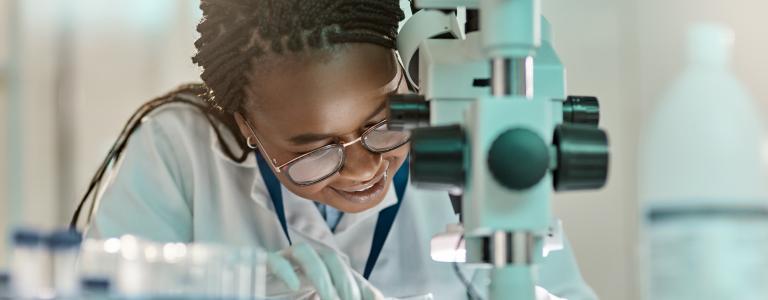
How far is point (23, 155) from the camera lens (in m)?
2.61

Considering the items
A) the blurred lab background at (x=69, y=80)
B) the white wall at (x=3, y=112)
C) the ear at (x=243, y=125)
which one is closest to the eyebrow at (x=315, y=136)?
the ear at (x=243, y=125)

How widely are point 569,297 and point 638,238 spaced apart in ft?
1.85

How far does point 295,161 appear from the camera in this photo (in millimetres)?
1324

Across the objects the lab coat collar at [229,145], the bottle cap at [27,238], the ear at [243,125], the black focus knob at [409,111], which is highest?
the black focus knob at [409,111]

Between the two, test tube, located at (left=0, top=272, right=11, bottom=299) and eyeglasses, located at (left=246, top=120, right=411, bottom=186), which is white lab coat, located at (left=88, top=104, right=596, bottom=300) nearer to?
eyeglasses, located at (left=246, top=120, right=411, bottom=186)

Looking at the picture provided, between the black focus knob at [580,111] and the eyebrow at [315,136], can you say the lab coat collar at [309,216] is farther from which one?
the black focus knob at [580,111]

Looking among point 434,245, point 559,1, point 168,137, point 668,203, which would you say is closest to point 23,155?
point 168,137

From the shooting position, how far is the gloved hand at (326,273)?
3.90 feet

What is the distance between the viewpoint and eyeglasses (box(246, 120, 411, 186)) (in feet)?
4.25

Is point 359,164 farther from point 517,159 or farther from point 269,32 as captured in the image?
point 517,159

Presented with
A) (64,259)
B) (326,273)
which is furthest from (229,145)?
(64,259)

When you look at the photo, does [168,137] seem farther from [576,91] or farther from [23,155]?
[23,155]

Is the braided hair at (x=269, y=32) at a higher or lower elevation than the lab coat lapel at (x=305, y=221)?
higher

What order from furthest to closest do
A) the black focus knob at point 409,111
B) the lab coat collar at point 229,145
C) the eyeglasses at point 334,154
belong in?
the lab coat collar at point 229,145
the eyeglasses at point 334,154
the black focus knob at point 409,111
